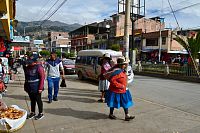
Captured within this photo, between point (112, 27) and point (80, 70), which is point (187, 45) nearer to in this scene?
point (80, 70)

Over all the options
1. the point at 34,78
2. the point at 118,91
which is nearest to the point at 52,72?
the point at 34,78

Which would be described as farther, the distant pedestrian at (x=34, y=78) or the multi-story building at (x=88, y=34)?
the multi-story building at (x=88, y=34)

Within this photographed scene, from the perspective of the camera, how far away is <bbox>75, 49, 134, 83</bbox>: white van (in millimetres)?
13523

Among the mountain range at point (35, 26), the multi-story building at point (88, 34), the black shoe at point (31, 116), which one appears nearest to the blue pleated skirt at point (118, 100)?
the black shoe at point (31, 116)

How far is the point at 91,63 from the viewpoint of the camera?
583 inches

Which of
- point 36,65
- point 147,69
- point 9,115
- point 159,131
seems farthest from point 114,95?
point 147,69

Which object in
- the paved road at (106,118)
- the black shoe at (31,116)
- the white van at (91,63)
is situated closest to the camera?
the paved road at (106,118)

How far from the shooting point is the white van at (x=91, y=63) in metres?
13.5

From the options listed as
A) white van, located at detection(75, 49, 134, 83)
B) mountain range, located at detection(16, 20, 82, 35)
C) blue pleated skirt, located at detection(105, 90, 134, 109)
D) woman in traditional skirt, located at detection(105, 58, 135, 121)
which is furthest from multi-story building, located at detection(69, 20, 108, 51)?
blue pleated skirt, located at detection(105, 90, 134, 109)

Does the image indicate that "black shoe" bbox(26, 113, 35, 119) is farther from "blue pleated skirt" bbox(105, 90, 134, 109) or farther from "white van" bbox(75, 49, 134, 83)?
"white van" bbox(75, 49, 134, 83)

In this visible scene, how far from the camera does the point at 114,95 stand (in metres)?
6.11

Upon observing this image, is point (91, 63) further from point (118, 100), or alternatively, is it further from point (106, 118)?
point (118, 100)

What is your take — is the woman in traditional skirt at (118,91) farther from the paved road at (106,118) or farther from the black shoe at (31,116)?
the black shoe at (31,116)

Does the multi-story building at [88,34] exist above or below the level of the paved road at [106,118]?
above
